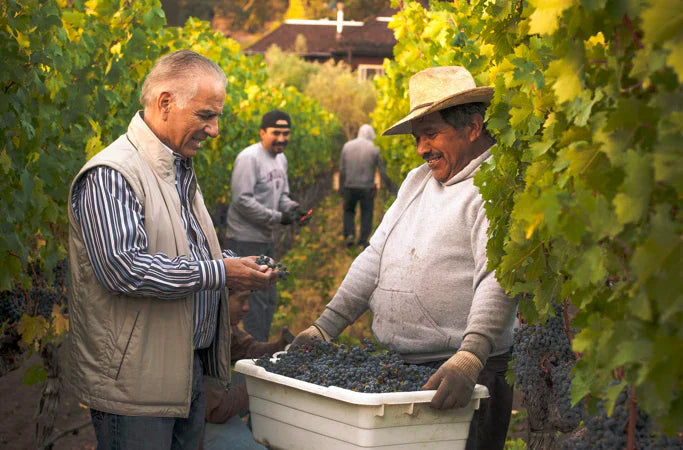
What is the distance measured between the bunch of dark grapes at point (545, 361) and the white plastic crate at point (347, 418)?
28 centimetres

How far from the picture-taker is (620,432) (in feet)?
6.63

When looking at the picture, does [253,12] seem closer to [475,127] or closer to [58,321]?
[58,321]

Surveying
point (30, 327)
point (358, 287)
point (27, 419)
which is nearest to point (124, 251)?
point (358, 287)

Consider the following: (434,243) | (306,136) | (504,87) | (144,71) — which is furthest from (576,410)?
(306,136)

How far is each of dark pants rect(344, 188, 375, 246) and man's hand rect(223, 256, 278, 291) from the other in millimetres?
11266

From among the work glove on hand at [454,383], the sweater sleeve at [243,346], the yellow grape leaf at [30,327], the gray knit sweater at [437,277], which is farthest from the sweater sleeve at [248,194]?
the work glove on hand at [454,383]

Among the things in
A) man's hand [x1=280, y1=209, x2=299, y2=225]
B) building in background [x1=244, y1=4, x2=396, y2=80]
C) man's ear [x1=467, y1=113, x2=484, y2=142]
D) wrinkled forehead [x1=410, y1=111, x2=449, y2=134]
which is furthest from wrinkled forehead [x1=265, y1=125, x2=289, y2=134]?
building in background [x1=244, y1=4, x2=396, y2=80]

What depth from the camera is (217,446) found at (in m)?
3.81

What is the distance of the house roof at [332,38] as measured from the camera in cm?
4288

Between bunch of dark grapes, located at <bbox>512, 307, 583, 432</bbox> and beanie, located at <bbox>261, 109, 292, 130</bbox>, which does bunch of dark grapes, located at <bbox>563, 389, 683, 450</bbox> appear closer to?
bunch of dark grapes, located at <bbox>512, 307, 583, 432</bbox>

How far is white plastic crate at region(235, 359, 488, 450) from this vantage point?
2504 mm

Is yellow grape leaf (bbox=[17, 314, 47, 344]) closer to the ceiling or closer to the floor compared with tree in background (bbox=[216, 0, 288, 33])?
closer to the floor

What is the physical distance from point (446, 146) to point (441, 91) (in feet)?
0.81

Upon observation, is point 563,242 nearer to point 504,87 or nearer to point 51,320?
point 504,87
